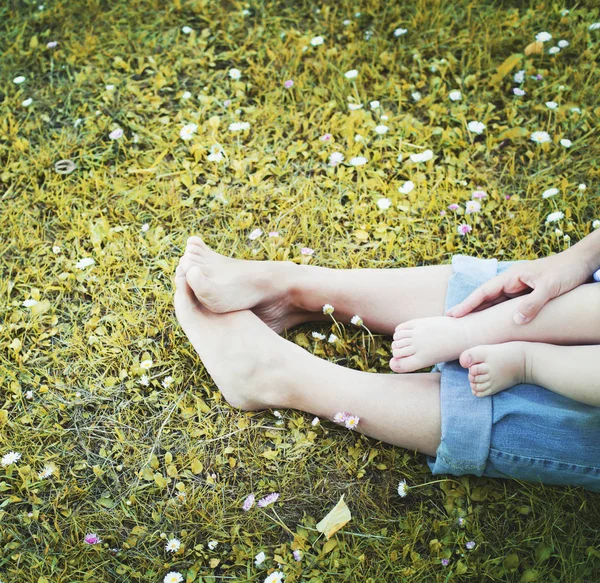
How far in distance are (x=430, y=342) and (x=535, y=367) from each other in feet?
0.82

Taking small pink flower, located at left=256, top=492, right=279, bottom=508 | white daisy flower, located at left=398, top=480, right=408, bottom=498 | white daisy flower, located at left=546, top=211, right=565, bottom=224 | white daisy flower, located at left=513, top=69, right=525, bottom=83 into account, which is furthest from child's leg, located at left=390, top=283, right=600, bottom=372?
white daisy flower, located at left=513, top=69, right=525, bottom=83

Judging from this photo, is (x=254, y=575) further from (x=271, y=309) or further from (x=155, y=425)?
(x=271, y=309)

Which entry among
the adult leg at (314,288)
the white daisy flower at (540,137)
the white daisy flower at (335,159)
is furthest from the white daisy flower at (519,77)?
the adult leg at (314,288)

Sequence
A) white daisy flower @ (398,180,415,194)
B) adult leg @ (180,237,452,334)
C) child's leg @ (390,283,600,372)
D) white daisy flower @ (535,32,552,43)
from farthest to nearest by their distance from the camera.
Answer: white daisy flower @ (535,32,552,43), white daisy flower @ (398,180,415,194), adult leg @ (180,237,452,334), child's leg @ (390,283,600,372)

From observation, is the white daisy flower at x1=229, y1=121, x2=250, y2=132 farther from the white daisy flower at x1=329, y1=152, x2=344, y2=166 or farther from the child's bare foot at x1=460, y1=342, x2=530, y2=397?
the child's bare foot at x1=460, y1=342, x2=530, y2=397

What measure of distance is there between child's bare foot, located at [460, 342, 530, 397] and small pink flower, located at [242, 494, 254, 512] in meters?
0.62

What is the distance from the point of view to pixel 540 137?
2.34 m

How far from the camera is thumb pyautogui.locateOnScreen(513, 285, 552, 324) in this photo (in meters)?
1.46

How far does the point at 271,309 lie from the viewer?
180 centimetres

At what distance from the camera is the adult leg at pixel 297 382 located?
1.54m

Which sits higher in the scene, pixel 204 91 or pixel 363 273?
pixel 204 91

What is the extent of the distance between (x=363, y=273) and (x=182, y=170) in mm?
962

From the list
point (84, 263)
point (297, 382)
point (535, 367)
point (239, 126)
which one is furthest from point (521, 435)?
point (239, 126)

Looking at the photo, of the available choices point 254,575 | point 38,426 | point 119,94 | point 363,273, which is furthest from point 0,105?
point 254,575
